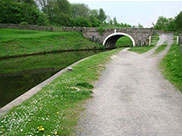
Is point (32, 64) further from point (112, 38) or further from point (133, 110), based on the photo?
point (112, 38)

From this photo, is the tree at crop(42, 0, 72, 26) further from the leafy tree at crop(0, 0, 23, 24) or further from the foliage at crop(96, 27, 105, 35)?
the foliage at crop(96, 27, 105, 35)

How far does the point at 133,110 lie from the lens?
686 cm

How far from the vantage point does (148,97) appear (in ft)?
27.1

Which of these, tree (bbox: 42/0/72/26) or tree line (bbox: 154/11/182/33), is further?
tree (bbox: 42/0/72/26)

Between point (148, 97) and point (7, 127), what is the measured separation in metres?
6.10

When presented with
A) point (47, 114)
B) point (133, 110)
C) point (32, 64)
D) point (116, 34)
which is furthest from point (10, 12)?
point (133, 110)

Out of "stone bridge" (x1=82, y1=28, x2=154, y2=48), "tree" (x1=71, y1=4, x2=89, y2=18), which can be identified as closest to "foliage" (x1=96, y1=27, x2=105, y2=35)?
"stone bridge" (x1=82, y1=28, x2=154, y2=48)

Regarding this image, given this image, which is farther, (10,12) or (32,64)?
(10,12)

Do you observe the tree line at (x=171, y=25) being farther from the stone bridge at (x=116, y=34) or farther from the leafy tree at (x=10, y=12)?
the leafy tree at (x=10, y=12)

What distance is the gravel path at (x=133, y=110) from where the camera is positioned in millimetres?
5441

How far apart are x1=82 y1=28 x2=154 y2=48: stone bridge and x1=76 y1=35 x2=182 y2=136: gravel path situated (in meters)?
30.0

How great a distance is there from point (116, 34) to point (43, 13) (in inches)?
1214

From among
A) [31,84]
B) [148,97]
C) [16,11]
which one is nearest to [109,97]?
[148,97]

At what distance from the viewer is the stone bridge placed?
132 ft
